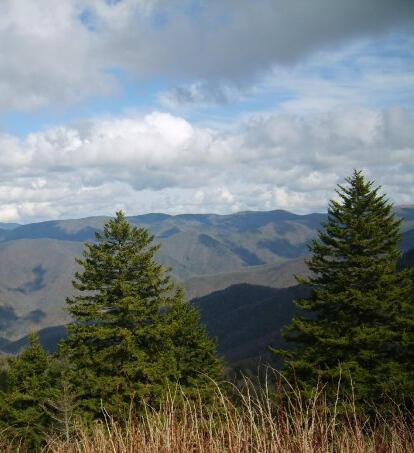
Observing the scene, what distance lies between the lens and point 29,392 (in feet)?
81.8

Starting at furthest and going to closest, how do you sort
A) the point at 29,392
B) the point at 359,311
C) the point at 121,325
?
the point at 29,392, the point at 121,325, the point at 359,311

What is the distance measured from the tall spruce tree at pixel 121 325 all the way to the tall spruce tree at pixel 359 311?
215 inches

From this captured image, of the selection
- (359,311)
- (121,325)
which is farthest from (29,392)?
(359,311)

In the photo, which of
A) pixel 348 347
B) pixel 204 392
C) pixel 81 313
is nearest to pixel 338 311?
pixel 348 347

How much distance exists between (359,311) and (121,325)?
1138 centimetres

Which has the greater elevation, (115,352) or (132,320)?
(132,320)

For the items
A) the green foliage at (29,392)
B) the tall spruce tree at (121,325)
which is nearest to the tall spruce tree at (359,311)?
the tall spruce tree at (121,325)

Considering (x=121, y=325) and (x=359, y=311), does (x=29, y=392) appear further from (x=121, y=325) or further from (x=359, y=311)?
(x=359, y=311)

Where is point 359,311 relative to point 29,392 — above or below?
above

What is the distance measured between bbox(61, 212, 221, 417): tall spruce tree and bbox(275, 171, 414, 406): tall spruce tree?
546cm

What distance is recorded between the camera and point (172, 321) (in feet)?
77.5

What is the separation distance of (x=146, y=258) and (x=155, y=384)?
6.39 meters

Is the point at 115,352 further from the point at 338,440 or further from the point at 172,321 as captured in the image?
the point at 338,440

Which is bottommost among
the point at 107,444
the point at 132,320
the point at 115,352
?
the point at 115,352
